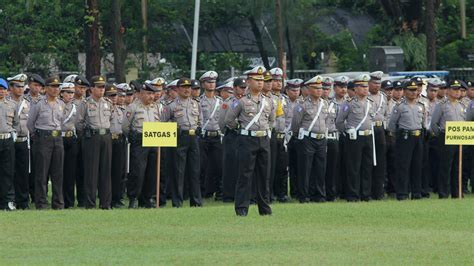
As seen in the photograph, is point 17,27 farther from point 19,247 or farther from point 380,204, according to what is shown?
point 19,247

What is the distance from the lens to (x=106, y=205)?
22891 millimetres

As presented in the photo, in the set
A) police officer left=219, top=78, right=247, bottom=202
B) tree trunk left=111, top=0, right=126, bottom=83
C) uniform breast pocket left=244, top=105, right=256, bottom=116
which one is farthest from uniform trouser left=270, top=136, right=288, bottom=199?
tree trunk left=111, top=0, right=126, bottom=83

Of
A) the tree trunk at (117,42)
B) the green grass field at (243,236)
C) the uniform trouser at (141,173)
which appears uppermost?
the tree trunk at (117,42)

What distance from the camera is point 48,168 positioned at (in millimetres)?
22578

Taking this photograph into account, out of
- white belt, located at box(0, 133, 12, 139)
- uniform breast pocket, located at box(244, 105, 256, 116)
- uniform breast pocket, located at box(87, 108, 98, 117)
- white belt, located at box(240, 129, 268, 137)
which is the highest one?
uniform breast pocket, located at box(244, 105, 256, 116)

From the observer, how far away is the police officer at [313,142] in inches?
958

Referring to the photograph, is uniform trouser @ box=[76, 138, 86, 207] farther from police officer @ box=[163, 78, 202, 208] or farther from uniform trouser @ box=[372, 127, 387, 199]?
uniform trouser @ box=[372, 127, 387, 199]

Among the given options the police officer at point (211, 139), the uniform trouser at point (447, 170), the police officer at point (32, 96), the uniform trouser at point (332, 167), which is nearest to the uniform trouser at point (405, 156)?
the uniform trouser at point (447, 170)

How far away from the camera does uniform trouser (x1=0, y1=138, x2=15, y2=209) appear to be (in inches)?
883

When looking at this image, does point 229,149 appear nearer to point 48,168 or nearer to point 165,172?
point 165,172

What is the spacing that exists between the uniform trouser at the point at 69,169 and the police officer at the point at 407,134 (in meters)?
5.58

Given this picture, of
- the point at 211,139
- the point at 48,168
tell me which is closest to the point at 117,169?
the point at 48,168

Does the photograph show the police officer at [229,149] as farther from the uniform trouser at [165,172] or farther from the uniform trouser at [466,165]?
the uniform trouser at [466,165]

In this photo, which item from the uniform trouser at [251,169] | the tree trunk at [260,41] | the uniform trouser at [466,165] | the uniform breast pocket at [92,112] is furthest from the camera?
the tree trunk at [260,41]
